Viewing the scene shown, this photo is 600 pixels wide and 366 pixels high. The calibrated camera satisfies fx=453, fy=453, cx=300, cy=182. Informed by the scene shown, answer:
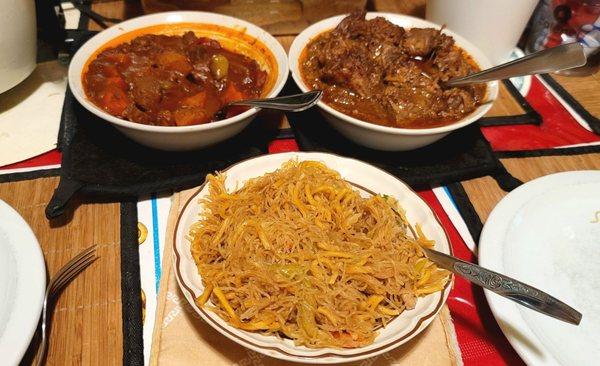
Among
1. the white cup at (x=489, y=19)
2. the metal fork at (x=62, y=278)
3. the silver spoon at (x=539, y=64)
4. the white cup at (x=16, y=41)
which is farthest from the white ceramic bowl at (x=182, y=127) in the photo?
the white cup at (x=489, y=19)

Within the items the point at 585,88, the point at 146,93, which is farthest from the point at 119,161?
the point at 585,88

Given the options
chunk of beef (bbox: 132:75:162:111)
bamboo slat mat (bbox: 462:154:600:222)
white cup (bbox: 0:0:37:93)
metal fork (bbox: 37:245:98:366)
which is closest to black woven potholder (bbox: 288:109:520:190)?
bamboo slat mat (bbox: 462:154:600:222)

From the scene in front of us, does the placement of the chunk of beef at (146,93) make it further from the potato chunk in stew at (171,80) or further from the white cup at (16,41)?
the white cup at (16,41)

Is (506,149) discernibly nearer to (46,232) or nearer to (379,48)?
(379,48)

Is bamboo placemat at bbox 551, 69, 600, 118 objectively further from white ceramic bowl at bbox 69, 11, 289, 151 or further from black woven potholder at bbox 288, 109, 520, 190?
white ceramic bowl at bbox 69, 11, 289, 151

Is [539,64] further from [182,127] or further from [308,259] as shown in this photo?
[182,127]
